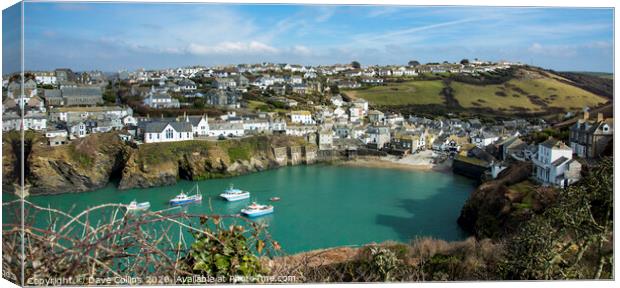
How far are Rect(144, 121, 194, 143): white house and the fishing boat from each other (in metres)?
3.89

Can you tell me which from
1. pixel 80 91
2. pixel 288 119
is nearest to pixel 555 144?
pixel 288 119

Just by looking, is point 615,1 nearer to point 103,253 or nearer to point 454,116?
point 103,253

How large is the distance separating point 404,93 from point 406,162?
5958mm

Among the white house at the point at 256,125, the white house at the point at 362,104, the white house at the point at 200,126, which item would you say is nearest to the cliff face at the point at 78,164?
the white house at the point at 200,126

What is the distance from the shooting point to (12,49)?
2.68 m

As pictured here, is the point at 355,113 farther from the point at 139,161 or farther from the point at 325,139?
the point at 139,161

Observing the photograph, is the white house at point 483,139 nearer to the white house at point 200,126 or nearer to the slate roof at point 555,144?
the slate roof at point 555,144

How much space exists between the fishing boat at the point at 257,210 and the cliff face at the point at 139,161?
2894 mm

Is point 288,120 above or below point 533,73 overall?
below

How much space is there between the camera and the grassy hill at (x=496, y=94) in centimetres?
814

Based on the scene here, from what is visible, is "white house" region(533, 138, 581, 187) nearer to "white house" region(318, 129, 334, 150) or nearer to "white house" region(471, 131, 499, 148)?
"white house" region(471, 131, 499, 148)

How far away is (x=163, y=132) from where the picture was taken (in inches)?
A: 399

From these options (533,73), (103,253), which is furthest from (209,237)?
(533,73)

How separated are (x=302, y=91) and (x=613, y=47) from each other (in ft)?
55.9
